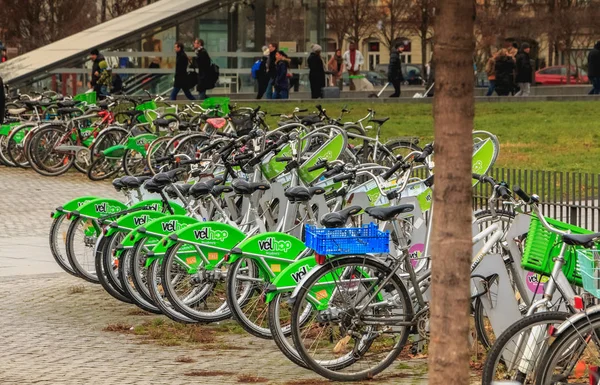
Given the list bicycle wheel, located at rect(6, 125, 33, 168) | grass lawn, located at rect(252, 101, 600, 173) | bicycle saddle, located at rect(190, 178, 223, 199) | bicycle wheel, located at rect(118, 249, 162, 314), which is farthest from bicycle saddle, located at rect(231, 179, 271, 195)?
bicycle wheel, located at rect(6, 125, 33, 168)

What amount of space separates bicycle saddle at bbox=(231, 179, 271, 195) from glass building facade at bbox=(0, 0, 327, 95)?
21.6 m

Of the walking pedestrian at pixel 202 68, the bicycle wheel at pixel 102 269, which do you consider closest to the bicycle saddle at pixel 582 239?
the bicycle wheel at pixel 102 269

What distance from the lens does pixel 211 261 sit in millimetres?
8539

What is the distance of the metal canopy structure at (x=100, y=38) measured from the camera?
31.2 m

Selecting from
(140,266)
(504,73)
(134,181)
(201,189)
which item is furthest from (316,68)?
(140,266)

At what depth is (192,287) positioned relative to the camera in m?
8.63

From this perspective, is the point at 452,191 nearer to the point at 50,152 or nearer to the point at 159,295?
the point at 159,295

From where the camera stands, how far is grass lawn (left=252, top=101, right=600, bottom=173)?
20.7 metres

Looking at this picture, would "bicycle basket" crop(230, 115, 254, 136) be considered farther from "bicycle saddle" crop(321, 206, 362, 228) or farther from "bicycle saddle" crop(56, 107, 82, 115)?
"bicycle saddle" crop(321, 206, 362, 228)

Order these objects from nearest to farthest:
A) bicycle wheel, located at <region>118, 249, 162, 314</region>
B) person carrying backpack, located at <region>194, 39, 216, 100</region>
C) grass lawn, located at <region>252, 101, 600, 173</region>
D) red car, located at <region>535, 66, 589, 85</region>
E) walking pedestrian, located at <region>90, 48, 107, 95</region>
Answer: bicycle wheel, located at <region>118, 249, 162, 314</region> < grass lawn, located at <region>252, 101, 600, 173</region> < walking pedestrian, located at <region>90, 48, 107, 95</region> < person carrying backpack, located at <region>194, 39, 216, 100</region> < red car, located at <region>535, 66, 589, 85</region>

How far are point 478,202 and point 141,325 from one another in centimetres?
338

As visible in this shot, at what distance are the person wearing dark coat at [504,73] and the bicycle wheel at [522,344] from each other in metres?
31.8

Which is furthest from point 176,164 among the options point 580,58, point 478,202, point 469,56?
point 580,58

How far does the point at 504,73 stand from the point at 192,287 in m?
30.3
